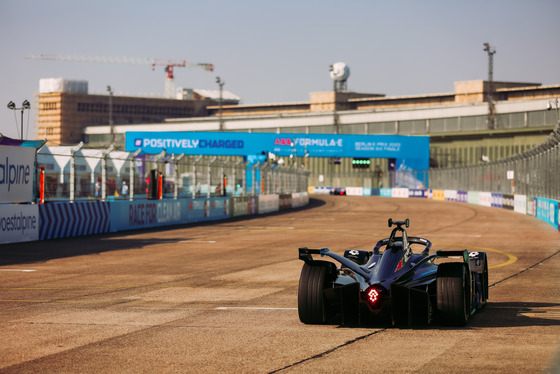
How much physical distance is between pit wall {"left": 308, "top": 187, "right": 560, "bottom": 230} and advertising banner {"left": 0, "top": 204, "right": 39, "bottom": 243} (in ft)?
64.3

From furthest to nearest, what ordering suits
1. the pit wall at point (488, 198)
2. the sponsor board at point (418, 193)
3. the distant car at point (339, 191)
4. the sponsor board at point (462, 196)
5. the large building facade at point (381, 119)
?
the large building facade at point (381, 119) < the distant car at point (339, 191) < the sponsor board at point (418, 193) < the sponsor board at point (462, 196) < the pit wall at point (488, 198)

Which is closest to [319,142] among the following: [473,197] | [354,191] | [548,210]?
[354,191]

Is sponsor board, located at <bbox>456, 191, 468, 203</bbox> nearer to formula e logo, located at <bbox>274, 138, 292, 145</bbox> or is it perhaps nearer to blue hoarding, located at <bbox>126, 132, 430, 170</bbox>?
blue hoarding, located at <bbox>126, 132, 430, 170</bbox>

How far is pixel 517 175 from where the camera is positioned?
2164 inches

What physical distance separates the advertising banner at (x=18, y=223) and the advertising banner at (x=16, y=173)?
0.78 ft

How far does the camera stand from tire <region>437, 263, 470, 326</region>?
10.5 metres

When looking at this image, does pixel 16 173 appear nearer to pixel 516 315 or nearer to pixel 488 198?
pixel 516 315

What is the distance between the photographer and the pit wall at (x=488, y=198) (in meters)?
39.4

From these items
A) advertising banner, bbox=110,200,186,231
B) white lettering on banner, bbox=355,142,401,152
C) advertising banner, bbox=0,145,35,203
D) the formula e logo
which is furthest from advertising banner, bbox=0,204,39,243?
white lettering on banner, bbox=355,142,401,152

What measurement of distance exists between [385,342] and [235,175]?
37.5 meters

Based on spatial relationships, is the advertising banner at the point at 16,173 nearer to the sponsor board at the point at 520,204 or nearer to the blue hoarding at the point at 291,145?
the sponsor board at the point at 520,204

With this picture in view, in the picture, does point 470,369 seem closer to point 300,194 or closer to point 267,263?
point 267,263

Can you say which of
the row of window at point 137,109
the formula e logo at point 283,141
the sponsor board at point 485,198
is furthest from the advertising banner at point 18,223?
the row of window at point 137,109

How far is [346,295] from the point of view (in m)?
10.4
